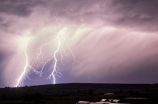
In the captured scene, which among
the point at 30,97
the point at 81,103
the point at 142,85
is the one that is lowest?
the point at 81,103

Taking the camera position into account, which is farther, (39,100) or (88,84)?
(88,84)

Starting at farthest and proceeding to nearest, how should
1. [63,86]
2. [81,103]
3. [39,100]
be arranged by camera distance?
[63,86], [39,100], [81,103]

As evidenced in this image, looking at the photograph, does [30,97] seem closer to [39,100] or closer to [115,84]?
[39,100]

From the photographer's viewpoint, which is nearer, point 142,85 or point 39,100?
point 39,100

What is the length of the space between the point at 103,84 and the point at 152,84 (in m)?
39.5

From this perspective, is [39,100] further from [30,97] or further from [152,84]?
[152,84]

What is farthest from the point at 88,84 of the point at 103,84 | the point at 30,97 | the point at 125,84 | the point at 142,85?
the point at 30,97

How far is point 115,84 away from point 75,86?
103 feet

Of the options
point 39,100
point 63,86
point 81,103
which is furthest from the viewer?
point 63,86

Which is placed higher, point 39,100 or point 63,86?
point 63,86

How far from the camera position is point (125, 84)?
160 m

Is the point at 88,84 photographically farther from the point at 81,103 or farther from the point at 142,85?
the point at 81,103

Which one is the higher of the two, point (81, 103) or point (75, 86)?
point (75, 86)

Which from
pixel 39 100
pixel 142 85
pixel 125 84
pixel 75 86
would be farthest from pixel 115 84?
pixel 39 100
